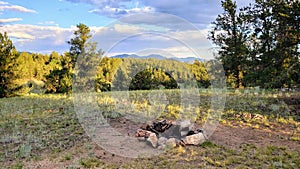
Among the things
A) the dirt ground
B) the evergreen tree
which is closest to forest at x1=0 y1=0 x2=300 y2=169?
the dirt ground

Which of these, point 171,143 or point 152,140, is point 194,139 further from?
point 152,140

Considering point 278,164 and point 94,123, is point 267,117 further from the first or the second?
point 94,123

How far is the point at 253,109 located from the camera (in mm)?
10914

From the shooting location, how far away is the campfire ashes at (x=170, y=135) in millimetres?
6496

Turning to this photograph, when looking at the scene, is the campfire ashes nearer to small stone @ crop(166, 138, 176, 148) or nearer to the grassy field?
small stone @ crop(166, 138, 176, 148)

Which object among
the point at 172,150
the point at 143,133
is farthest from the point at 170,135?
the point at 172,150

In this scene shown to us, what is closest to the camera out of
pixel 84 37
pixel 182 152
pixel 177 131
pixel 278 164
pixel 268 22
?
pixel 278 164

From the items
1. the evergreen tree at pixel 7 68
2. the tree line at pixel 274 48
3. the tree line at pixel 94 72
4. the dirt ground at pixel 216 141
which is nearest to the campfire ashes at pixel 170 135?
the dirt ground at pixel 216 141

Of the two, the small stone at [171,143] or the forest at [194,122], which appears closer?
the forest at [194,122]

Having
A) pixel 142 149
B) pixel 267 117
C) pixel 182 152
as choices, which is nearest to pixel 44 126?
pixel 142 149

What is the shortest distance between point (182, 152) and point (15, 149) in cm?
386

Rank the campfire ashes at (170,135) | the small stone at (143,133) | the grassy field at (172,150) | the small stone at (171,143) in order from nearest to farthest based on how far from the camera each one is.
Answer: the grassy field at (172,150) < the small stone at (171,143) < the campfire ashes at (170,135) < the small stone at (143,133)

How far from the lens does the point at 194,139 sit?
21.5 ft

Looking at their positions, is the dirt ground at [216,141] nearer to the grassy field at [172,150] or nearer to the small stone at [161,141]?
the grassy field at [172,150]
